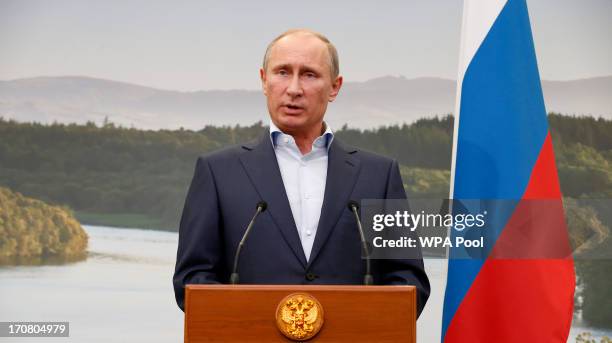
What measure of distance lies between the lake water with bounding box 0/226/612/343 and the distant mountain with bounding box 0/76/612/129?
0.68 metres

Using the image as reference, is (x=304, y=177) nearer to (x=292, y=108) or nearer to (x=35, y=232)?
(x=292, y=108)

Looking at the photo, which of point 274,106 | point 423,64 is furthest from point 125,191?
point 274,106

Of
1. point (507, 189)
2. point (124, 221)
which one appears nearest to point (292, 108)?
point (507, 189)

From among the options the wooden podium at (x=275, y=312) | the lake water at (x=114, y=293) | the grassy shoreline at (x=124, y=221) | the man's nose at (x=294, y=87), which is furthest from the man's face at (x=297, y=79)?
the grassy shoreline at (x=124, y=221)

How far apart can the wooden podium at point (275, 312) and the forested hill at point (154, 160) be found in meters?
2.85

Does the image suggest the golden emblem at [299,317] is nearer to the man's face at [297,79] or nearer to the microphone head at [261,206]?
the microphone head at [261,206]

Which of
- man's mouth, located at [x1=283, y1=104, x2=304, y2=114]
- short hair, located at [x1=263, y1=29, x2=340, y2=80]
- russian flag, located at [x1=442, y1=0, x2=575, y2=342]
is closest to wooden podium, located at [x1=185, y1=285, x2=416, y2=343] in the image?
man's mouth, located at [x1=283, y1=104, x2=304, y2=114]

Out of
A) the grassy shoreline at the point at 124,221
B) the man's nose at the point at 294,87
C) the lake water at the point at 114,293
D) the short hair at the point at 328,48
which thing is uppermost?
the short hair at the point at 328,48

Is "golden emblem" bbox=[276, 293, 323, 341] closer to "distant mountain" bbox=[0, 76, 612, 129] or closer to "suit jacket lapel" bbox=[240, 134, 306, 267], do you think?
"suit jacket lapel" bbox=[240, 134, 306, 267]

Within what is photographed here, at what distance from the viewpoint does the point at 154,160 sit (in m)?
4.53

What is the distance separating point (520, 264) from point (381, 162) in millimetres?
825

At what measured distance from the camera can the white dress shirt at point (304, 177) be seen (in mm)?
2176

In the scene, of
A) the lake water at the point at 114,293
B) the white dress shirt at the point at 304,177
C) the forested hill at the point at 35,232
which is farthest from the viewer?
the forested hill at the point at 35,232

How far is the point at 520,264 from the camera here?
2.83 meters
